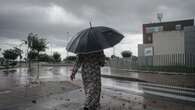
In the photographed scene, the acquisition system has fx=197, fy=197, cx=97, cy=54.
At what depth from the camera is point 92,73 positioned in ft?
16.1

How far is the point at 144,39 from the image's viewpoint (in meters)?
49.8

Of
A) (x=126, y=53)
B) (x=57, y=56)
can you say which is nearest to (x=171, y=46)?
(x=126, y=53)

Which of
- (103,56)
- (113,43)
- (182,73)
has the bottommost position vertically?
(182,73)

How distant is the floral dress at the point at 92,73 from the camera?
488 cm

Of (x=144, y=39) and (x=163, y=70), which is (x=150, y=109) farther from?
(x=144, y=39)

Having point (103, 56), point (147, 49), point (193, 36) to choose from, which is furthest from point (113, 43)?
point (147, 49)

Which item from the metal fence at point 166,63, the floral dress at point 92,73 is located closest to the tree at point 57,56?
the metal fence at point 166,63

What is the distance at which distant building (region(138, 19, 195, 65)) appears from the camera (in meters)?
20.8

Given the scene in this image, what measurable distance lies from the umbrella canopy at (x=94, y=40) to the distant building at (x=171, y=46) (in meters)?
16.7

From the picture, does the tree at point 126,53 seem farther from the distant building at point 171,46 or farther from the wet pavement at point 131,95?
the wet pavement at point 131,95

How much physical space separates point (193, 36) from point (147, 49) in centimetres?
1736

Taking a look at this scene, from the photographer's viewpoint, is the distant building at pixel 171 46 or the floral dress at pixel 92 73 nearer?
the floral dress at pixel 92 73

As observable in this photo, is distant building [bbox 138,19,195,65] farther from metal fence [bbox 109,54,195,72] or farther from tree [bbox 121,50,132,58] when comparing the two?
tree [bbox 121,50,132,58]

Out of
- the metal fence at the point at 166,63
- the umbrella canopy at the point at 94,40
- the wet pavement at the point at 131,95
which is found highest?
the umbrella canopy at the point at 94,40
